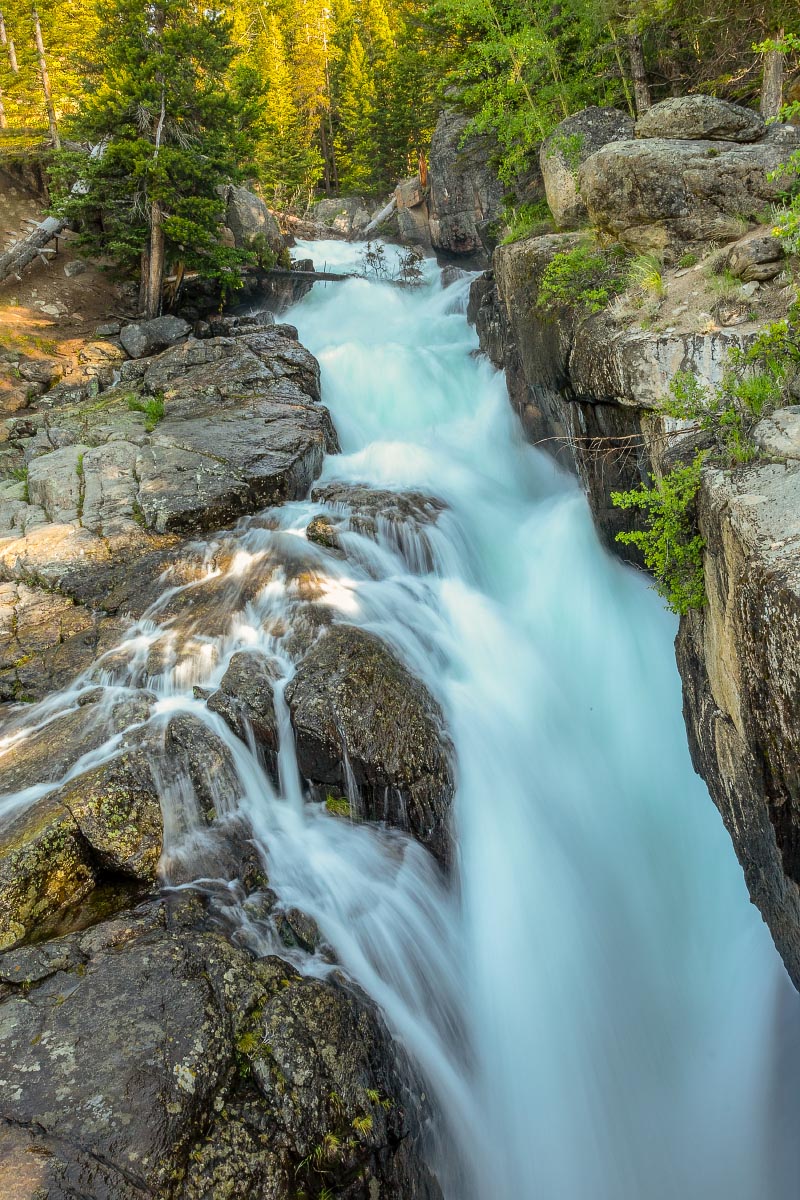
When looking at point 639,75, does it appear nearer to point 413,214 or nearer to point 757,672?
point 757,672

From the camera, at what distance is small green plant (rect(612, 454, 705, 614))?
4484 millimetres

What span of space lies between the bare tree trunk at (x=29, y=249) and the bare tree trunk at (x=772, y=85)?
52.9ft

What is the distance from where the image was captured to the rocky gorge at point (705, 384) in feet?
11.8

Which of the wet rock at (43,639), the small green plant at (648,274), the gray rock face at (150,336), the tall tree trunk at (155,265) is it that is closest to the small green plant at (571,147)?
the small green plant at (648,274)

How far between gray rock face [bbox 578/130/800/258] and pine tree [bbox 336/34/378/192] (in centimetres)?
2653

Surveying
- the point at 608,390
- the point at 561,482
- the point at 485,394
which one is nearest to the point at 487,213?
the point at 485,394

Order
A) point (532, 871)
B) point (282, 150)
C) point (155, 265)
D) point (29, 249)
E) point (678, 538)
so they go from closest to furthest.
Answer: point (678, 538)
point (532, 871)
point (155, 265)
point (29, 249)
point (282, 150)

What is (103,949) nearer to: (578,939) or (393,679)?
(393,679)

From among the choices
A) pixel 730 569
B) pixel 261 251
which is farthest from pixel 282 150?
pixel 730 569

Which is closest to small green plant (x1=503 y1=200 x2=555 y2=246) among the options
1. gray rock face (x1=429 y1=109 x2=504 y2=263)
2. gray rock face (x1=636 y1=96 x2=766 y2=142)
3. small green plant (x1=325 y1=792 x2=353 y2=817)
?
gray rock face (x1=636 y1=96 x2=766 y2=142)

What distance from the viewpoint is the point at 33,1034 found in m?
3.38

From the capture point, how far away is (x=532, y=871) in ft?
19.4

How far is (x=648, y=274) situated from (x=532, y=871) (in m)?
6.68

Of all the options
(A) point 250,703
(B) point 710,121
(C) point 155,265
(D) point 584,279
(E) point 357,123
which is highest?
(E) point 357,123
